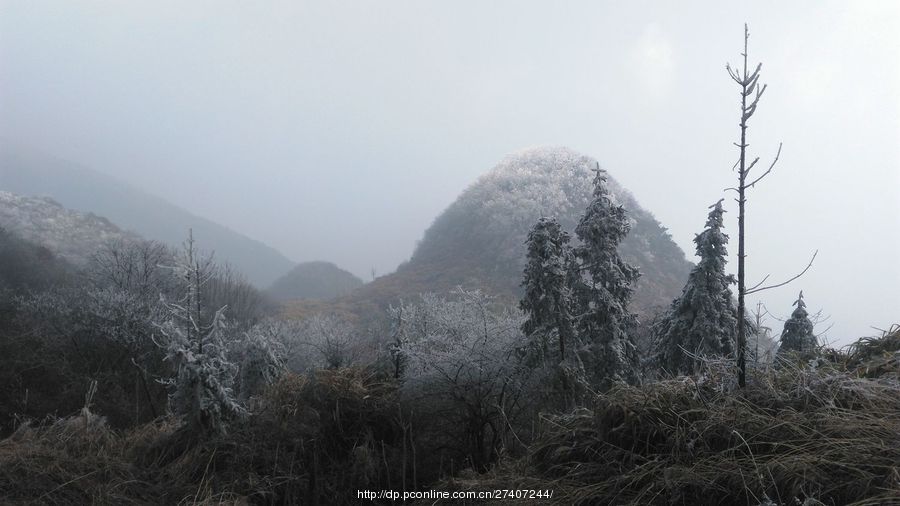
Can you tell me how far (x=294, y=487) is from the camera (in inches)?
369

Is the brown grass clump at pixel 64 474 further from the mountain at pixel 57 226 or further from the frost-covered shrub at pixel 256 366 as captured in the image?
the mountain at pixel 57 226

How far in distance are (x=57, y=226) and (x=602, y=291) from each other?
186 feet

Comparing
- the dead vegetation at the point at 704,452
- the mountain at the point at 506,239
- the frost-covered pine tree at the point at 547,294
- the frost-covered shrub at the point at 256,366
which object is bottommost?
the frost-covered shrub at the point at 256,366

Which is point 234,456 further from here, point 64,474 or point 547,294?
point 547,294

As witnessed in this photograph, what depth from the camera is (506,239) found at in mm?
57219

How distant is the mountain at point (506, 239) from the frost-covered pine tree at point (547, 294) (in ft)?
115

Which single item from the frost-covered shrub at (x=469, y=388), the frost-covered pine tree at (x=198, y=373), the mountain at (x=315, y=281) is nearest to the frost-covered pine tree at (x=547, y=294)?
the frost-covered shrub at (x=469, y=388)

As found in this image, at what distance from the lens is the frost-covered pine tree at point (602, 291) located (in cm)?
1495

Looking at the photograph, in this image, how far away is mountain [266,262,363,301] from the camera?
77.0m

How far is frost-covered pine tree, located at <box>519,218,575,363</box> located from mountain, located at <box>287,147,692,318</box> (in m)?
35.1

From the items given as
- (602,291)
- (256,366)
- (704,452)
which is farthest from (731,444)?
(256,366)

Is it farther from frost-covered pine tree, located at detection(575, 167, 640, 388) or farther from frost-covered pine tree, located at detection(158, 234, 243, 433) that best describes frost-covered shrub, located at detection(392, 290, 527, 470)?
frost-covered pine tree, located at detection(158, 234, 243, 433)

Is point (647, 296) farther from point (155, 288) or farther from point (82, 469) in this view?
point (82, 469)

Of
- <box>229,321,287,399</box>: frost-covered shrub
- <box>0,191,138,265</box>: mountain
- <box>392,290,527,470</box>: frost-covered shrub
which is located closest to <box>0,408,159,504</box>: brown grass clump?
<box>392,290,527,470</box>: frost-covered shrub
